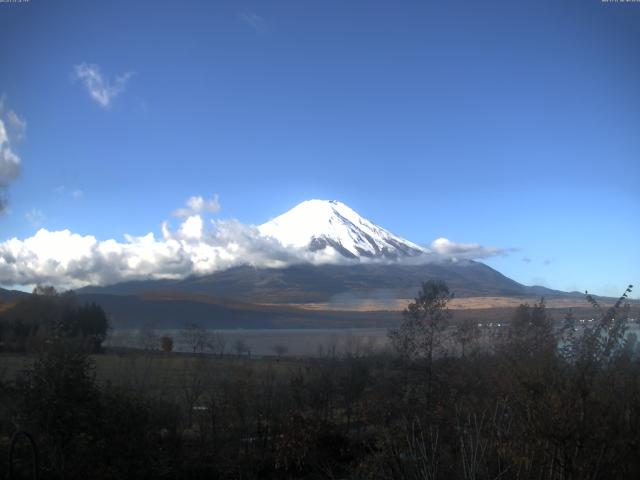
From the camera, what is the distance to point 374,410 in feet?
59.2

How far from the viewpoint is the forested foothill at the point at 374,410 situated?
7.09 m

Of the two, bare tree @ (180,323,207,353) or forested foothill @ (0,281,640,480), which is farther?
bare tree @ (180,323,207,353)

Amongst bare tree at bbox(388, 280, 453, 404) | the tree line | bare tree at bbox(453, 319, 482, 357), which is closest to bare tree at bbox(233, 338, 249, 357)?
the tree line

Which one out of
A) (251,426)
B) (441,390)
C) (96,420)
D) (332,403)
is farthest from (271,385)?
(96,420)

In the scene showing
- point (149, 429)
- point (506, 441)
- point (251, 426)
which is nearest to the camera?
point (506, 441)

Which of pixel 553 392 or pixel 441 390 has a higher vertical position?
pixel 553 392

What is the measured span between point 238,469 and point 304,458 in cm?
233

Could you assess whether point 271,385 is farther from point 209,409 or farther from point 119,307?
point 119,307

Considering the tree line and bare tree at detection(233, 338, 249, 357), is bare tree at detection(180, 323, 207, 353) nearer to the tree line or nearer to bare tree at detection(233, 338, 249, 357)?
bare tree at detection(233, 338, 249, 357)

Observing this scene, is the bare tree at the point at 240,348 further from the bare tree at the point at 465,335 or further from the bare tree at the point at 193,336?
the bare tree at the point at 465,335

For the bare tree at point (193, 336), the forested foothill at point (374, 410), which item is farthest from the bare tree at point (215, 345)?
the forested foothill at point (374, 410)

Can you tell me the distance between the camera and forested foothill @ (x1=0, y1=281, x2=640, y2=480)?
709 centimetres

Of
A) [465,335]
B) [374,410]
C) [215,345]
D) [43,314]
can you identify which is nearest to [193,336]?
[215,345]

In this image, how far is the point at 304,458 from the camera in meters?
16.1
